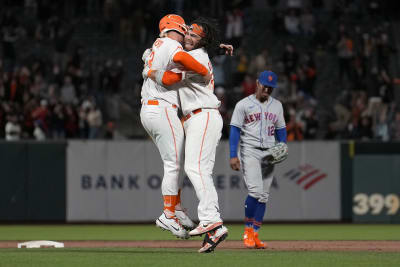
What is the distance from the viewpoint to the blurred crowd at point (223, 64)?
61.8 ft

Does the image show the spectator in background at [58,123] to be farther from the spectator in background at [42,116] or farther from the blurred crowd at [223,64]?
the spectator in background at [42,116]

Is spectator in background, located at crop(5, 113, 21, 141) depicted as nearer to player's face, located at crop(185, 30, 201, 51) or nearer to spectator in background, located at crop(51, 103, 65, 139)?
spectator in background, located at crop(51, 103, 65, 139)

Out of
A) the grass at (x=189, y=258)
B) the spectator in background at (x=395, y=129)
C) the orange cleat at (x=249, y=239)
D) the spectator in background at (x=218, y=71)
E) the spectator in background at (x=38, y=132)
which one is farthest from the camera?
the spectator in background at (x=218, y=71)

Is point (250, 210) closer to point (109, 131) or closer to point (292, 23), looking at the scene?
point (109, 131)

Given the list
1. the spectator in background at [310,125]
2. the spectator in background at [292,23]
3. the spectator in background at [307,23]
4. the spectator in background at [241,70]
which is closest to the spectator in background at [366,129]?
the spectator in background at [310,125]

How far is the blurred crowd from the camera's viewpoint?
18828mm

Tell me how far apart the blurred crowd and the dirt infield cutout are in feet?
22.1

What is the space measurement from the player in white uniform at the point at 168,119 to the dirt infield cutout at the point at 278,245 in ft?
4.97

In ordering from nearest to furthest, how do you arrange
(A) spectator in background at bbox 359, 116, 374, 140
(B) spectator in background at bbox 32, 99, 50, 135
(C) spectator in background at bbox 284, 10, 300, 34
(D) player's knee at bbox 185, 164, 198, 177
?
(D) player's knee at bbox 185, 164, 198, 177
(B) spectator in background at bbox 32, 99, 50, 135
(A) spectator in background at bbox 359, 116, 374, 140
(C) spectator in background at bbox 284, 10, 300, 34

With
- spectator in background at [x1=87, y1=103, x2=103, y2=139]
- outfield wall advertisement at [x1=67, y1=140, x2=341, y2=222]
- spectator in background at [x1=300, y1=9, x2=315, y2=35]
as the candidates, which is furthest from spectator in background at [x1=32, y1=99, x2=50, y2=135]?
spectator in background at [x1=300, y1=9, x2=315, y2=35]

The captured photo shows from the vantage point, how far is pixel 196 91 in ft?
27.5

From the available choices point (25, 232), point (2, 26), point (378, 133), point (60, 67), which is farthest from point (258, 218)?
point (2, 26)

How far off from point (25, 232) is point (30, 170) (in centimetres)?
231

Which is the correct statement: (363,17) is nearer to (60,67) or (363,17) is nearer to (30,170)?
(60,67)
